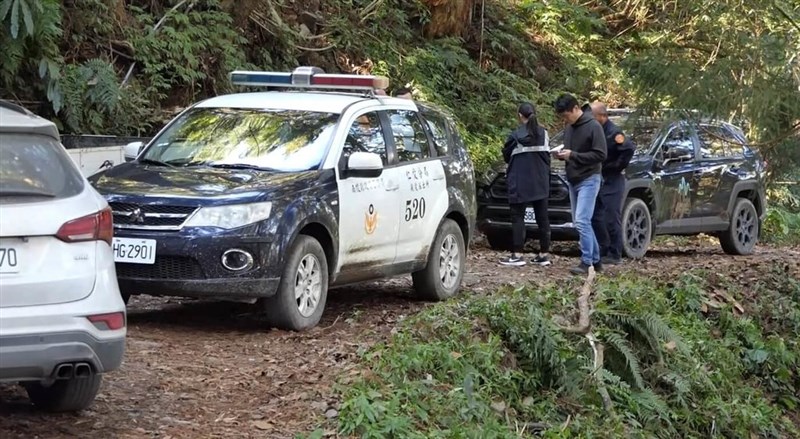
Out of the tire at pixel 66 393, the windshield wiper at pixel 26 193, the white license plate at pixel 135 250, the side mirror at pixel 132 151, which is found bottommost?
the tire at pixel 66 393

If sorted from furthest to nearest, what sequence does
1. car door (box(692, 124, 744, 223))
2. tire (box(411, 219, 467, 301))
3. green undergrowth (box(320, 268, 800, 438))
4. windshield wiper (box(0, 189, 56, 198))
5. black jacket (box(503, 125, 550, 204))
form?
car door (box(692, 124, 744, 223)) < black jacket (box(503, 125, 550, 204)) < tire (box(411, 219, 467, 301)) < green undergrowth (box(320, 268, 800, 438)) < windshield wiper (box(0, 189, 56, 198))

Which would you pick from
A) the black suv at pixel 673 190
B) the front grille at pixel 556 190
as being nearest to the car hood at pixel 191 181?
the black suv at pixel 673 190

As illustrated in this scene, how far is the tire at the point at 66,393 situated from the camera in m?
6.31

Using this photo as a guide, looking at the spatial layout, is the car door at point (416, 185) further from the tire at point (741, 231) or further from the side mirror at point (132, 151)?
the tire at point (741, 231)

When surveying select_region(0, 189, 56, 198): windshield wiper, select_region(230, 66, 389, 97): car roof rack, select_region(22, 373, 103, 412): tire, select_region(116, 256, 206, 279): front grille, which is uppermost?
select_region(230, 66, 389, 97): car roof rack

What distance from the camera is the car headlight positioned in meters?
8.38

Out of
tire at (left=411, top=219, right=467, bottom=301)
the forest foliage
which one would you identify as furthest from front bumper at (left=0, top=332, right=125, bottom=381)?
Result: the forest foliage

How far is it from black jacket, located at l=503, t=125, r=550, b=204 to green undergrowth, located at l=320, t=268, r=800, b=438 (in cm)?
207

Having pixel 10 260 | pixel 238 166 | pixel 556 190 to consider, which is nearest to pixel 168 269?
pixel 238 166

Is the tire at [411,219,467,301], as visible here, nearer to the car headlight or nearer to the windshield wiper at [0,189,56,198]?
the car headlight

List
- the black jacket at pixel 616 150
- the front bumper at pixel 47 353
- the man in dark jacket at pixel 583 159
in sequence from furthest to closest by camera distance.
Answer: the black jacket at pixel 616 150, the man in dark jacket at pixel 583 159, the front bumper at pixel 47 353

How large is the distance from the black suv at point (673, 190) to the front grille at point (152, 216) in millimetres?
6771

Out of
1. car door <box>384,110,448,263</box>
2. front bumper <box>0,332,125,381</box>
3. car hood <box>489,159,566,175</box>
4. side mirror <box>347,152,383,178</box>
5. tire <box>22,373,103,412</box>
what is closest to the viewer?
front bumper <box>0,332,125,381</box>

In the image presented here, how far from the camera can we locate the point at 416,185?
1041 centimetres
